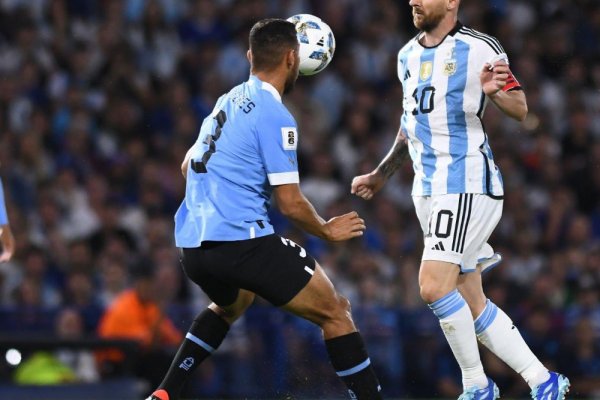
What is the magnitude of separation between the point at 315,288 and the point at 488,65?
148 centimetres

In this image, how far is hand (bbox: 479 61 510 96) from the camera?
641 cm

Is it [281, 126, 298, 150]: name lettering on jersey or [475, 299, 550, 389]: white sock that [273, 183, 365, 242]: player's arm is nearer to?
[281, 126, 298, 150]: name lettering on jersey

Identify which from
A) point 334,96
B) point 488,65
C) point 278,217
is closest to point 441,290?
point 488,65

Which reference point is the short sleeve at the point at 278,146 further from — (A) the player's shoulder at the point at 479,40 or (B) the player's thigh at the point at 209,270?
(A) the player's shoulder at the point at 479,40

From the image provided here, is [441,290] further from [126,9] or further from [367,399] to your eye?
[126,9]

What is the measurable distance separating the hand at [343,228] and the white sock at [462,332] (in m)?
0.63

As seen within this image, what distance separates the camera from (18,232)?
39.1 feet

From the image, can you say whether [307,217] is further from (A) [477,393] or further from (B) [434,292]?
(A) [477,393]

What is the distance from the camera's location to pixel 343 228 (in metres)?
6.32

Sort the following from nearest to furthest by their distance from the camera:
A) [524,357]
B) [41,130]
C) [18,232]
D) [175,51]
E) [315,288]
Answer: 1. [315,288]
2. [524,357]
3. [18,232]
4. [41,130]
5. [175,51]

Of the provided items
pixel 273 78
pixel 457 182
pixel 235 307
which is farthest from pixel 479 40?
pixel 235 307

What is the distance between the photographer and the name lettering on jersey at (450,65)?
22.0 feet

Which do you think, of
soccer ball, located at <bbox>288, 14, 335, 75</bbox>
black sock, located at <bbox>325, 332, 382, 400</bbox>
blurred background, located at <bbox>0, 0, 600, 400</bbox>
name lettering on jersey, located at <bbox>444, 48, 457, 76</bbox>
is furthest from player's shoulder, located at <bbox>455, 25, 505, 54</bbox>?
blurred background, located at <bbox>0, 0, 600, 400</bbox>

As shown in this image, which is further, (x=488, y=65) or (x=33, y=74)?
(x=33, y=74)
